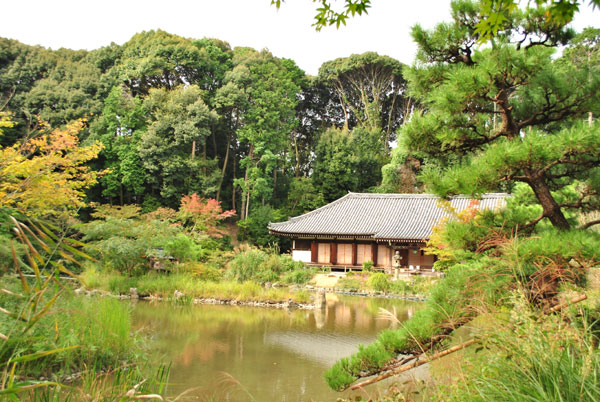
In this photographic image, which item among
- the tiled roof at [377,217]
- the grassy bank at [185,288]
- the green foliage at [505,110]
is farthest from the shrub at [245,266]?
the green foliage at [505,110]

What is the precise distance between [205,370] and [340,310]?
17.0ft

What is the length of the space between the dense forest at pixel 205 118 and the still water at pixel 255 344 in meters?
11.4

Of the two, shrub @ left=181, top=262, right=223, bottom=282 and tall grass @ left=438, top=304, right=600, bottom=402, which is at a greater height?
tall grass @ left=438, top=304, right=600, bottom=402

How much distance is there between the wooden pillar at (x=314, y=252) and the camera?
1786 centimetres

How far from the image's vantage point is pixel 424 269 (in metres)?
16.0

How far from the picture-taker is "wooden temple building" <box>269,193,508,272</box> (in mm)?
16484

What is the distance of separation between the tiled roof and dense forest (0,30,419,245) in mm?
2663

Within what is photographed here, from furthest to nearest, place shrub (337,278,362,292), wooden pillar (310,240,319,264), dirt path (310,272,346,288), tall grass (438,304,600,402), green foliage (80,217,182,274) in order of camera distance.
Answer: wooden pillar (310,240,319,264) < dirt path (310,272,346,288) < shrub (337,278,362,292) < green foliage (80,217,182,274) < tall grass (438,304,600,402)

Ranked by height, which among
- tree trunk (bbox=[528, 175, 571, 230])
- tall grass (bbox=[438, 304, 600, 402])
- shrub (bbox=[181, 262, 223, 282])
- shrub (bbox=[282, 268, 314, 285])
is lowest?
shrub (bbox=[282, 268, 314, 285])

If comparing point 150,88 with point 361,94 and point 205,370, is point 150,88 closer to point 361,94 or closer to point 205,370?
point 361,94

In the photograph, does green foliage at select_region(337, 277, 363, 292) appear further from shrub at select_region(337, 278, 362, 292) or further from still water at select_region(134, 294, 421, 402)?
still water at select_region(134, 294, 421, 402)

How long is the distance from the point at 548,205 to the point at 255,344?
445 cm

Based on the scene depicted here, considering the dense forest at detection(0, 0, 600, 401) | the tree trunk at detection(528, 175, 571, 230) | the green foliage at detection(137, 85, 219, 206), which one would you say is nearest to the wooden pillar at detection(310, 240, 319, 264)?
the dense forest at detection(0, 0, 600, 401)

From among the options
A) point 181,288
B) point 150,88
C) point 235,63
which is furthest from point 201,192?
point 181,288
